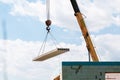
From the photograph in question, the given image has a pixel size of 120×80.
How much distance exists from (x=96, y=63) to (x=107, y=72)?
2154mm

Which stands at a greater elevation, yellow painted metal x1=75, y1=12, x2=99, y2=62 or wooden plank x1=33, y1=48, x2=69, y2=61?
yellow painted metal x1=75, y1=12, x2=99, y2=62

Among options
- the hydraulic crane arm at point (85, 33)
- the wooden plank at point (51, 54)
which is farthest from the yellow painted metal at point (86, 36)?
the wooden plank at point (51, 54)

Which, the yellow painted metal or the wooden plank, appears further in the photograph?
the yellow painted metal

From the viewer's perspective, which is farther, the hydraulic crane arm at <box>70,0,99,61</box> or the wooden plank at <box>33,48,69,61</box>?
the hydraulic crane arm at <box>70,0,99,61</box>

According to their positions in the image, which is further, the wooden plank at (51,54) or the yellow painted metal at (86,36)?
the yellow painted metal at (86,36)

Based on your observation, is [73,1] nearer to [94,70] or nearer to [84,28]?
[84,28]

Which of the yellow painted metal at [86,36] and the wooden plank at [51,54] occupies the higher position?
the yellow painted metal at [86,36]

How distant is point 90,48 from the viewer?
292 ft

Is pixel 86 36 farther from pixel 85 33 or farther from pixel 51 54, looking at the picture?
pixel 51 54

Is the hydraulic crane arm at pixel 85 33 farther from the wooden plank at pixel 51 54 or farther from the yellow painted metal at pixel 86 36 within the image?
the wooden plank at pixel 51 54

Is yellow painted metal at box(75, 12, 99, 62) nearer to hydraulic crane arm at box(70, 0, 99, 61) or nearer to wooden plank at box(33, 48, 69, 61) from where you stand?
hydraulic crane arm at box(70, 0, 99, 61)

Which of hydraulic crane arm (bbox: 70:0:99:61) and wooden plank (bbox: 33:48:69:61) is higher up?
hydraulic crane arm (bbox: 70:0:99:61)

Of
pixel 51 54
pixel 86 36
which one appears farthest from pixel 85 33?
pixel 51 54

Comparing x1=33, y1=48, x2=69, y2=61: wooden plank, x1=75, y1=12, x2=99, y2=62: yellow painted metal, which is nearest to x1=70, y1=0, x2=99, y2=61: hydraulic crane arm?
x1=75, y1=12, x2=99, y2=62: yellow painted metal
